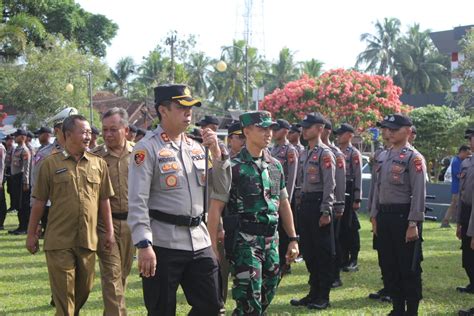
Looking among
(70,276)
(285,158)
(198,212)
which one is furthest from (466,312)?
(70,276)

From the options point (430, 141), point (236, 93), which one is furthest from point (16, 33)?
point (236, 93)

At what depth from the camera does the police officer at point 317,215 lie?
25.5 ft

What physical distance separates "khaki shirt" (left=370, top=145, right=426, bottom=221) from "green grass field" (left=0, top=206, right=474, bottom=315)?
4.60ft

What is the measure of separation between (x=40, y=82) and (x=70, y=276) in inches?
1346

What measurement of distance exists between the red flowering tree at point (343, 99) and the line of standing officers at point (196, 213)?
20.4 m

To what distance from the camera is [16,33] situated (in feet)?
101

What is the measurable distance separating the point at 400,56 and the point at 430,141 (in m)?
42.1

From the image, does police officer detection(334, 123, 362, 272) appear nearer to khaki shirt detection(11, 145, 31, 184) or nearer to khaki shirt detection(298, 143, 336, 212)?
khaki shirt detection(298, 143, 336, 212)

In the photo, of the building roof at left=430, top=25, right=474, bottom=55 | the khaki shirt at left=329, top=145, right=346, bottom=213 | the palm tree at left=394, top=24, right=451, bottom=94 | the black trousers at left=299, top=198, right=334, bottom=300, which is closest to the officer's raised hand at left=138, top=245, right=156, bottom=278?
the black trousers at left=299, top=198, right=334, bottom=300

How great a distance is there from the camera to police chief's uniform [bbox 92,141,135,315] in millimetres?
5996

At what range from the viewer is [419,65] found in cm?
6506

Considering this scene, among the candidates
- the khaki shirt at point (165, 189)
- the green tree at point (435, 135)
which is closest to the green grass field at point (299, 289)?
the khaki shirt at point (165, 189)

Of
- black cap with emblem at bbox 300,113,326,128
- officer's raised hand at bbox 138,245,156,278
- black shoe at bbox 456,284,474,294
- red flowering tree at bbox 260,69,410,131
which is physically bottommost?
black shoe at bbox 456,284,474,294

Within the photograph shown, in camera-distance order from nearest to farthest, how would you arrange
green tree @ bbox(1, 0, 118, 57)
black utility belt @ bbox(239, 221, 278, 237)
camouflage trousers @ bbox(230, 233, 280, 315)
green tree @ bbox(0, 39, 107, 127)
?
1. camouflage trousers @ bbox(230, 233, 280, 315)
2. black utility belt @ bbox(239, 221, 278, 237)
3. green tree @ bbox(0, 39, 107, 127)
4. green tree @ bbox(1, 0, 118, 57)
